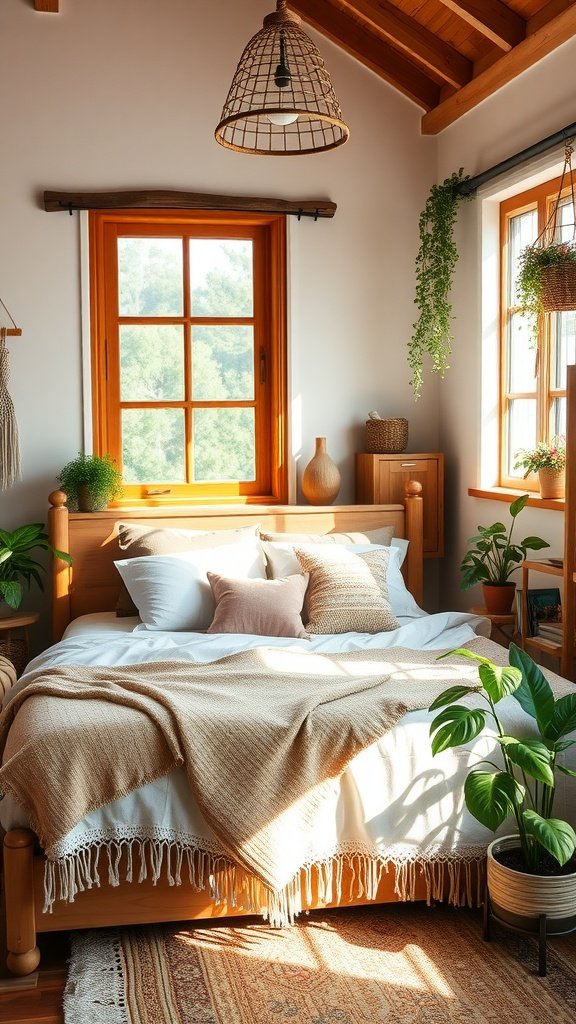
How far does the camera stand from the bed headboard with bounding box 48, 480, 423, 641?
4.34 m

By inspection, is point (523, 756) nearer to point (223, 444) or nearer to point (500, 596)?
point (500, 596)

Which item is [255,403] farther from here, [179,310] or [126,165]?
[126,165]

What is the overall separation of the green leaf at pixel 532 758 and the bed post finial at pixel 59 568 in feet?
7.78

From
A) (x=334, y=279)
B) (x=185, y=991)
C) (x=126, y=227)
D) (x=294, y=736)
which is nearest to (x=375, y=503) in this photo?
(x=334, y=279)

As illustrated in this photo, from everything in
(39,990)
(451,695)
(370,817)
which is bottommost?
(39,990)

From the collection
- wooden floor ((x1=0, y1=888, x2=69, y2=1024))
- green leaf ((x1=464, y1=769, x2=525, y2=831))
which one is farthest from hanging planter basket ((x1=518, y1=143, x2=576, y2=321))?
wooden floor ((x1=0, y1=888, x2=69, y2=1024))

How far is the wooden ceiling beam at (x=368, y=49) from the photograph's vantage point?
15.2ft

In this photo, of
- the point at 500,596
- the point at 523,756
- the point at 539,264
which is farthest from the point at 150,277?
the point at 523,756

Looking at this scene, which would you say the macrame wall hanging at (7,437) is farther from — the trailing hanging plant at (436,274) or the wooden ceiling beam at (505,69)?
the wooden ceiling beam at (505,69)

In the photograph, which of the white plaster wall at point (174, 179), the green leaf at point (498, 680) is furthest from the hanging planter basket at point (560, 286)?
the green leaf at point (498, 680)

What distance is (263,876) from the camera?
8.38 ft

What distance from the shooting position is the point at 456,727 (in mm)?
2463

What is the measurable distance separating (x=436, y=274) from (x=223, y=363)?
109 cm

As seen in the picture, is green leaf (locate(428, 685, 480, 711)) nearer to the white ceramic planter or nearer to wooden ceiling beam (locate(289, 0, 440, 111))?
the white ceramic planter
